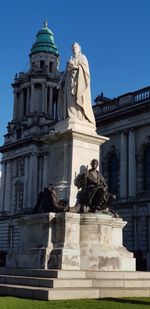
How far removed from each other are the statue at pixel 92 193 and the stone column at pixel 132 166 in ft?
104

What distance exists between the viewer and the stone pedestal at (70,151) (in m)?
16.5

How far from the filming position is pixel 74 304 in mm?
10930

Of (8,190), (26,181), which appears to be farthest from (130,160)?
(8,190)

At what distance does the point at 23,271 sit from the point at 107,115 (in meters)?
37.8

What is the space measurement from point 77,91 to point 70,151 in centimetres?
224

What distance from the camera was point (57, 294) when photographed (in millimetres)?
11625

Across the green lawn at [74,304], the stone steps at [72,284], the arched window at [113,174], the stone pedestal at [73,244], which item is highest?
the arched window at [113,174]

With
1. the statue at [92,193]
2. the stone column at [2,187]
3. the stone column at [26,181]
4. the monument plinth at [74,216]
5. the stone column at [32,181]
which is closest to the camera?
the monument plinth at [74,216]

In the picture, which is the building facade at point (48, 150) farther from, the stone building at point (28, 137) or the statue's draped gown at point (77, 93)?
the statue's draped gown at point (77, 93)

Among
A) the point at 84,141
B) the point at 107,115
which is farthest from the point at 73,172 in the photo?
the point at 107,115

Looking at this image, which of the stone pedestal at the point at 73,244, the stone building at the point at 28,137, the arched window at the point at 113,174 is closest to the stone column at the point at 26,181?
the stone building at the point at 28,137

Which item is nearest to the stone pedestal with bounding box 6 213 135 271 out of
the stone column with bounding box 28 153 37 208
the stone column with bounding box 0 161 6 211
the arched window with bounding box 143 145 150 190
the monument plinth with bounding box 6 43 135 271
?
the monument plinth with bounding box 6 43 135 271

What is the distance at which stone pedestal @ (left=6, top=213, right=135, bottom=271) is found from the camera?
1460cm

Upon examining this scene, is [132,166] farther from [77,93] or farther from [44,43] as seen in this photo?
[44,43]
